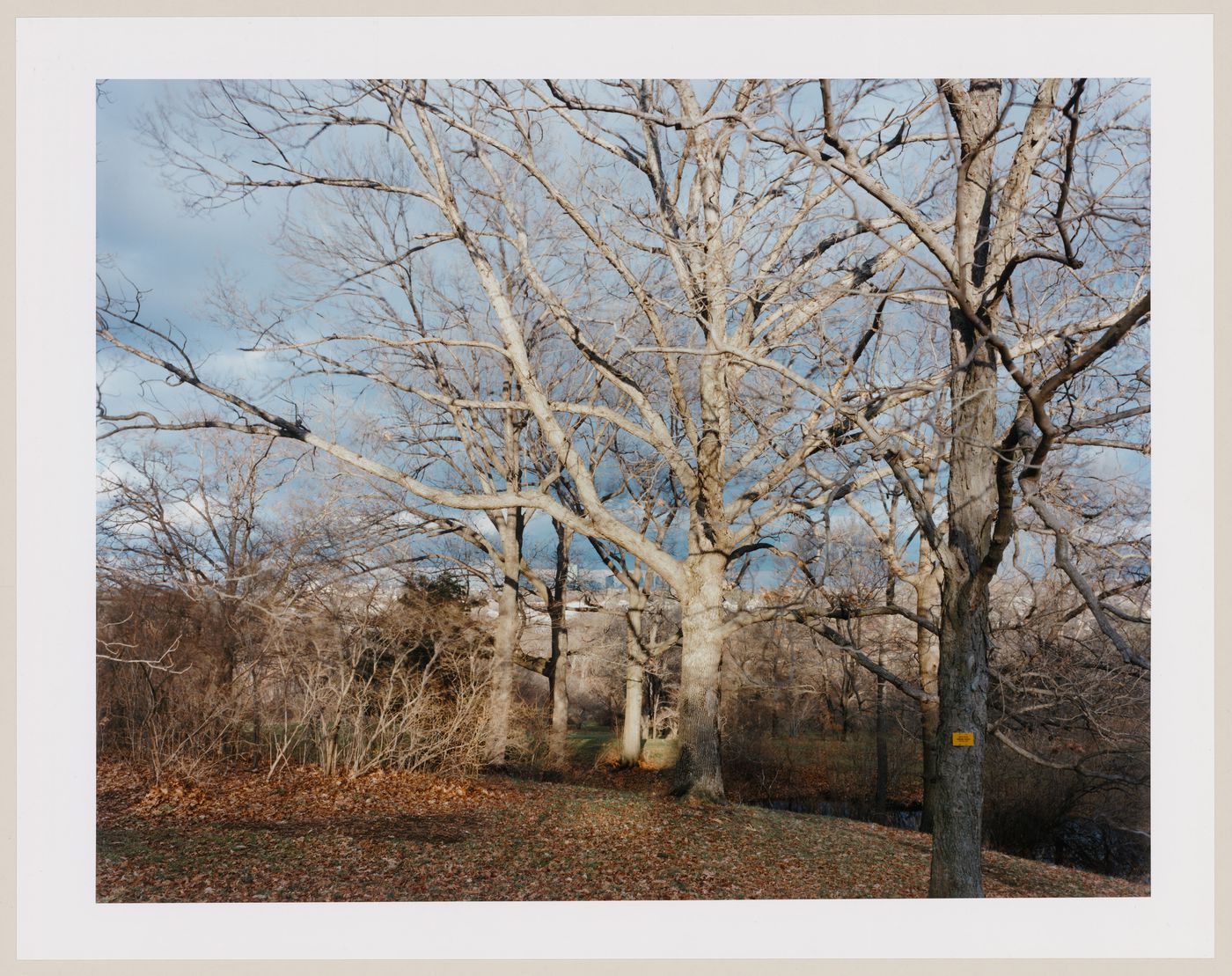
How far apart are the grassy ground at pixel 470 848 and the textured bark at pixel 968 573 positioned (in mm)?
1564

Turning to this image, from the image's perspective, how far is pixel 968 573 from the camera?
17.1ft

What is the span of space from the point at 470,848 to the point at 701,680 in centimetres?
344

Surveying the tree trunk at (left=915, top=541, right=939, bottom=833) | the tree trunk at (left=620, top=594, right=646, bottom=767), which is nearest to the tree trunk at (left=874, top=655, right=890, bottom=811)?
the tree trunk at (left=915, top=541, right=939, bottom=833)

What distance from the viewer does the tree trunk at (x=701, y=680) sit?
9211 mm

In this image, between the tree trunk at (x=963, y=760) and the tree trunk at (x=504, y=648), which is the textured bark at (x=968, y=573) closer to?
the tree trunk at (x=963, y=760)

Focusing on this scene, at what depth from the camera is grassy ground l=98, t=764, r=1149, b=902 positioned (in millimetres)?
5926

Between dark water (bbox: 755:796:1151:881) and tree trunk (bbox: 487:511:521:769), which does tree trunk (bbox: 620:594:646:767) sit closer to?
tree trunk (bbox: 487:511:521:769)

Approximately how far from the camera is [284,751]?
9766mm

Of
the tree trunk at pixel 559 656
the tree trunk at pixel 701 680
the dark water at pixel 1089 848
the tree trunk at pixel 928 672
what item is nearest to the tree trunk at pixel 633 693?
the tree trunk at pixel 559 656
